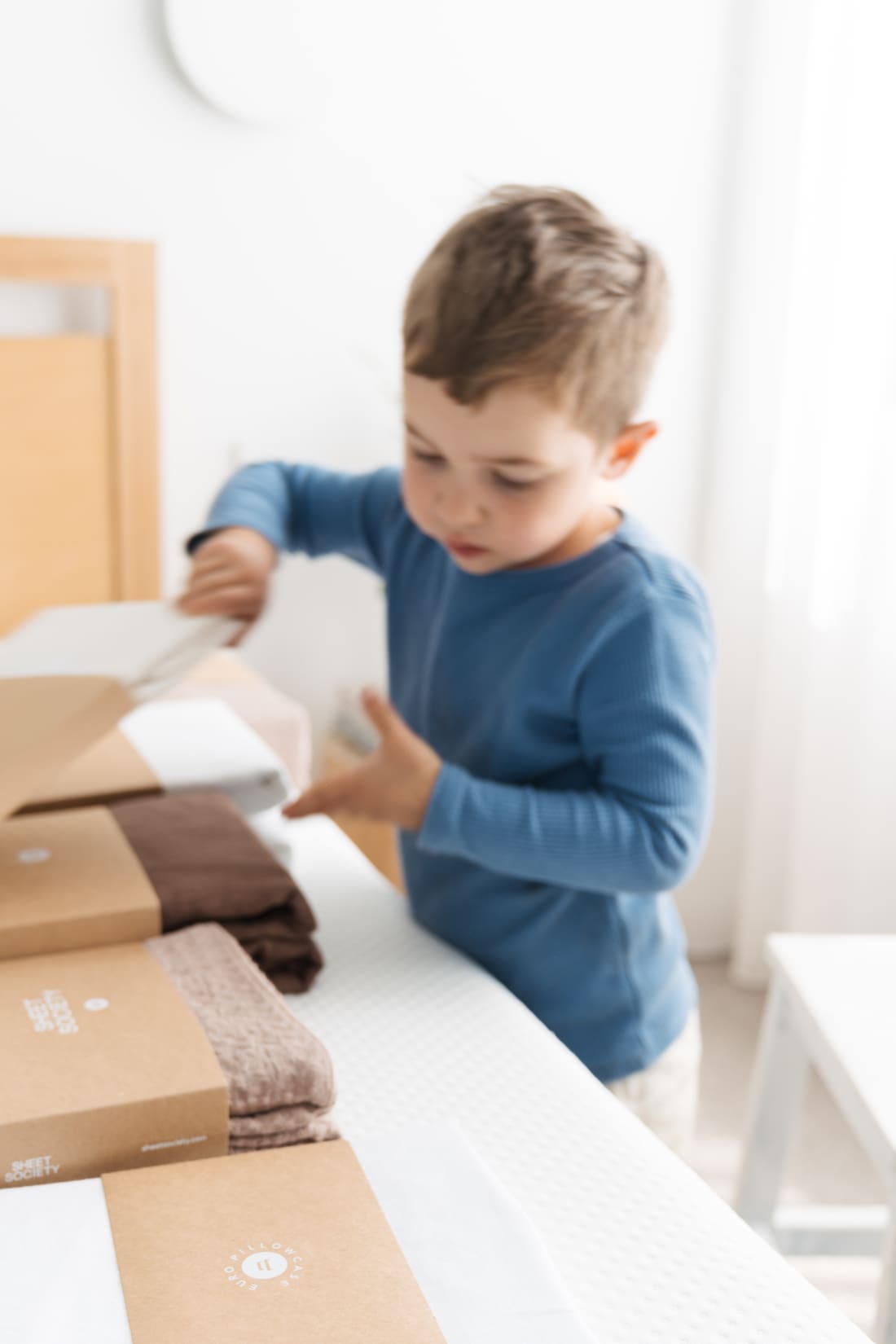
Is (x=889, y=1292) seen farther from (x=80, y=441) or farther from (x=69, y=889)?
(x=80, y=441)

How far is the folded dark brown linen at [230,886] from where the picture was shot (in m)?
0.78

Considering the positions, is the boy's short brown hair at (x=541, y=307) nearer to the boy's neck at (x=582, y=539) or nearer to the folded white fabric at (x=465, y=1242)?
→ the boy's neck at (x=582, y=539)

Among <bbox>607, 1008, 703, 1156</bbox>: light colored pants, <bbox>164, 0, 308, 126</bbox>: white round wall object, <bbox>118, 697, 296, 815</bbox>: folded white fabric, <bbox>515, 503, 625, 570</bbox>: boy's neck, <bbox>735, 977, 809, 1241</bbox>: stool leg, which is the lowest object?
<bbox>735, 977, 809, 1241</bbox>: stool leg

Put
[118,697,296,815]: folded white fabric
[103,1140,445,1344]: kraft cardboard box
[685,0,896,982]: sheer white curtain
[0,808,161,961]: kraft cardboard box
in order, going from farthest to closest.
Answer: [685,0,896,982]: sheer white curtain → [118,697,296,815]: folded white fabric → [0,808,161,961]: kraft cardboard box → [103,1140,445,1344]: kraft cardboard box

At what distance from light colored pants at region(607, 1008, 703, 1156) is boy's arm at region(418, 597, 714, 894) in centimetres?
18

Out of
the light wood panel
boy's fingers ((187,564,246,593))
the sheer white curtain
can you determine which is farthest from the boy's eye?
the light wood panel

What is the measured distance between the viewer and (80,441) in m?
2.04

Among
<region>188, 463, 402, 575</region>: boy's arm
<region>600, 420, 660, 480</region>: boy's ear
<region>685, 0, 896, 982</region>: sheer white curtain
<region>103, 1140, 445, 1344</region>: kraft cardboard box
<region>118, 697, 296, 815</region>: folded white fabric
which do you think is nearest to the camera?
<region>103, 1140, 445, 1344</region>: kraft cardboard box

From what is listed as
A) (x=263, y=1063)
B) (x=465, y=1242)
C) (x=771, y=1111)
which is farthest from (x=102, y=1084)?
(x=771, y=1111)

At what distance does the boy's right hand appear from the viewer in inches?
34.7

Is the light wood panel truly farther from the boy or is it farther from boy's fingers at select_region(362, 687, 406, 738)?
boy's fingers at select_region(362, 687, 406, 738)

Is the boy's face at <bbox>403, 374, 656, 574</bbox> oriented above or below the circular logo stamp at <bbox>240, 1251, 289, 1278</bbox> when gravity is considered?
above

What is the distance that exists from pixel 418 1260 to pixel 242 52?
6.03 ft

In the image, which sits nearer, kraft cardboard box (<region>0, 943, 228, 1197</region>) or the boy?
kraft cardboard box (<region>0, 943, 228, 1197</region>)
